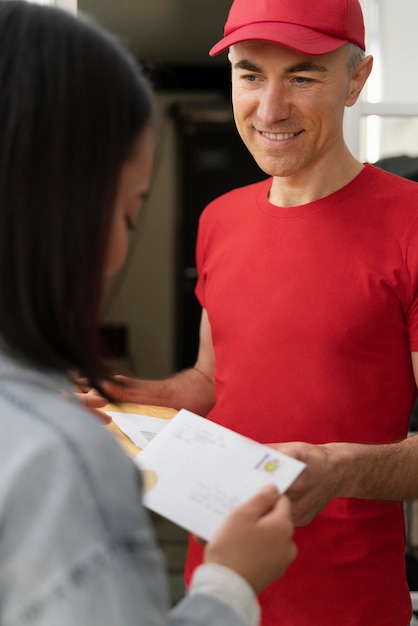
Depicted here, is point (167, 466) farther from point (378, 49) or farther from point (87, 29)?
point (378, 49)

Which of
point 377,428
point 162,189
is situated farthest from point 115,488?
point 162,189

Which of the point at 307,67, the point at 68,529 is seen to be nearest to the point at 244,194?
the point at 307,67

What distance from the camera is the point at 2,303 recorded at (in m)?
0.67

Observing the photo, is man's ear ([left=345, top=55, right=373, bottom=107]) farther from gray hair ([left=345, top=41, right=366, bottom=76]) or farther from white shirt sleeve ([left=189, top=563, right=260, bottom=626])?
white shirt sleeve ([left=189, top=563, right=260, bottom=626])

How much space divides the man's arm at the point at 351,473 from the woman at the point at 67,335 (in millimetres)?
411

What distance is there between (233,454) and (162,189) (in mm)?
6256

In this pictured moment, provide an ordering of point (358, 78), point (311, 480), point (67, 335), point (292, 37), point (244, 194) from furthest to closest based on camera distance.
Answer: point (244, 194) < point (358, 78) < point (292, 37) < point (311, 480) < point (67, 335)

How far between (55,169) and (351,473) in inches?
30.2

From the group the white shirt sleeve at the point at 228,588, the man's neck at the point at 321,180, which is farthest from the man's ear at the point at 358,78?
the white shirt sleeve at the point at 228,588

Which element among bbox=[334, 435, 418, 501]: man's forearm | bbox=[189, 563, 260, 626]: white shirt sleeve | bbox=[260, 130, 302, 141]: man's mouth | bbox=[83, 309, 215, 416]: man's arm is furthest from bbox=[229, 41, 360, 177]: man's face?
bbox=[189, 563, 260, 626]: white shirt sleeve

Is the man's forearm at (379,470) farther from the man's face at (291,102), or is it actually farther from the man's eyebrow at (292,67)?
the man's eyebrow at (292,67)

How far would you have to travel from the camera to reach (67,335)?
2.27 feet

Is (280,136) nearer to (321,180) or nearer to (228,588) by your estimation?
(321,180)

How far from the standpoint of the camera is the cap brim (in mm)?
1375
